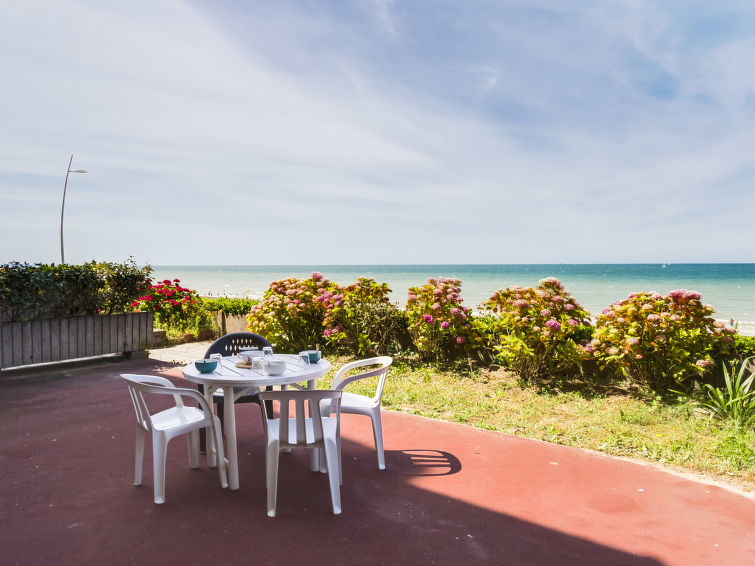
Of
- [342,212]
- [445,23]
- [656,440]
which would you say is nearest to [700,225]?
[342,212]

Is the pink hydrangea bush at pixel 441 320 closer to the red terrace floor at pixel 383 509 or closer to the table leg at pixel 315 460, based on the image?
the red terrace floor at pixel 383 509

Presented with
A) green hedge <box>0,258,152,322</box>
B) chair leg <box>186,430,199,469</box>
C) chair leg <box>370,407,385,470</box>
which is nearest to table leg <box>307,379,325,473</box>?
chair leg <box>370,407,385,470</box>

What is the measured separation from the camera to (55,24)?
6488 millimetres

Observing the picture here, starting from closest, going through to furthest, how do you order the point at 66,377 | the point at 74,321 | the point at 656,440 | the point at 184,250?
the point at 656,440
the point at 66,377
the point at 74,321
the point at 184,250

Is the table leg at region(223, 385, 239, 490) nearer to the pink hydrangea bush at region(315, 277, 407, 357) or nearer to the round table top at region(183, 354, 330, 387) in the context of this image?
the round table top at region(183, 354, 330, 387)

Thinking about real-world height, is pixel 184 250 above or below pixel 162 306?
above

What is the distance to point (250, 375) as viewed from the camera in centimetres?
298

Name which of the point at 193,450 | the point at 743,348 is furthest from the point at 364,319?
the point at 743,348

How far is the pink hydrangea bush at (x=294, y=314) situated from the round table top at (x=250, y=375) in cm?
403

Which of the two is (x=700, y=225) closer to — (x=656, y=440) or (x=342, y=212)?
(x=342, y=212)

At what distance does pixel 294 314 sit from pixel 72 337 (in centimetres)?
324

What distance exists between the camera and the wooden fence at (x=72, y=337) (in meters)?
6.13

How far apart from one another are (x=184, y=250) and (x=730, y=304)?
194 feet

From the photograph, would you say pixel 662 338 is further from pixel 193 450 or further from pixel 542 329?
pixel 193 450
